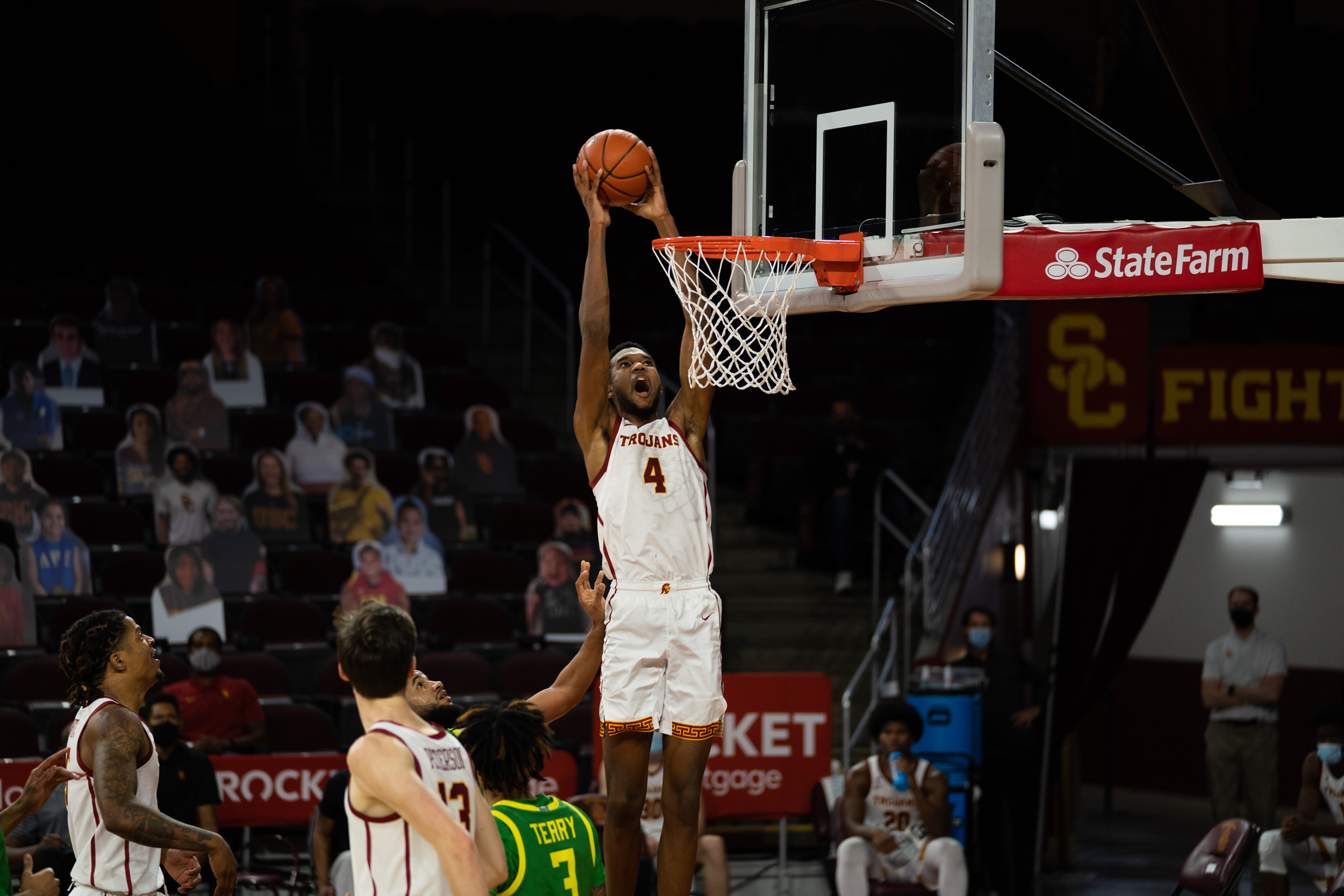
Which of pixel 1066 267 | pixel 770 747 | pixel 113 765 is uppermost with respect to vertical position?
pixel 1066 267

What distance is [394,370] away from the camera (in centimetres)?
1187

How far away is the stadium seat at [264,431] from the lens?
11133 mm

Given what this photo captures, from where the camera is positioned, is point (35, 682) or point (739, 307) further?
point (35, 682)

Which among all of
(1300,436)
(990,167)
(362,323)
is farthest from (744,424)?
(990,167)

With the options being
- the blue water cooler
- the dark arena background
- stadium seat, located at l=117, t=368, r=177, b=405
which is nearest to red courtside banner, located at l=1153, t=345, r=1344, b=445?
the dark arena background

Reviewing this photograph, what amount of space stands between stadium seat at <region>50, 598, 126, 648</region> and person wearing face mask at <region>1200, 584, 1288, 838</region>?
22.5 ft

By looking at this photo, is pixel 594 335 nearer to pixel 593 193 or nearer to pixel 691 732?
pixel 593 193

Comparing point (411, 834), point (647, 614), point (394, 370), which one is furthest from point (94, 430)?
point (411, 834)

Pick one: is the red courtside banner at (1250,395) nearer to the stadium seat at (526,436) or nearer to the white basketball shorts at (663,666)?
the stadium seat at (526,436)

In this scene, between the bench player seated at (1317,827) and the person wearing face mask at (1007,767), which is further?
the person wearing face mask at (1007,767)

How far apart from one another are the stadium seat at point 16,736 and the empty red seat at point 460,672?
2.14 meters

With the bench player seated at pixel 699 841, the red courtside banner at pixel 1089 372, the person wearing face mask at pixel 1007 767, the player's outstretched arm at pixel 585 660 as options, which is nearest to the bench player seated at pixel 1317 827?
the person wearing face mask at pixel 1007 767

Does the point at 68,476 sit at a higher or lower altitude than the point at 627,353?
lower

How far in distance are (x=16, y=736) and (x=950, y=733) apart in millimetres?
5096
